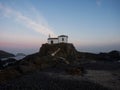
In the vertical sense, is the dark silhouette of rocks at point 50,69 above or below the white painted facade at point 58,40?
below

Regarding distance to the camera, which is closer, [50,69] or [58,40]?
[50,69]

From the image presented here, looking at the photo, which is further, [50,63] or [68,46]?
[68,46]

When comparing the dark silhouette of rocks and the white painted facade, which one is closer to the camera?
the dark silhouette of rocks

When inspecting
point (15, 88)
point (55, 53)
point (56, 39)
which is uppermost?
point (56, 39)

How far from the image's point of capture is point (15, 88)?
18.1 m

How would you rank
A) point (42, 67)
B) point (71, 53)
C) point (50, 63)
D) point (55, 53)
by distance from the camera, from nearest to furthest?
point (42, 67) → point (50, 63) → point (55, 53) → point (71, 53)

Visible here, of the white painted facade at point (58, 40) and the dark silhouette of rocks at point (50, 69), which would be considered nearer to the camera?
the dark silhouette of rocks at point (50, 69)

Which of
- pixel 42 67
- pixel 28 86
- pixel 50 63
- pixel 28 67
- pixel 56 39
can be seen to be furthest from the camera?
pixel 56 39

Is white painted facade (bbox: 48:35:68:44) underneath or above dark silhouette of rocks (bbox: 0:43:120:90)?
above

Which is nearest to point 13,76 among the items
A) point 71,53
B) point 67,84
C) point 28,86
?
point 28,86

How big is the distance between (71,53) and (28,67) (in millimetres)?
34441

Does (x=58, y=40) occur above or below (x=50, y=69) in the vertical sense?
above

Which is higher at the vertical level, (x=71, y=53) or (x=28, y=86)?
(x=71, y=53)

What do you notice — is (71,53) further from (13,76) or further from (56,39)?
(13,76)
